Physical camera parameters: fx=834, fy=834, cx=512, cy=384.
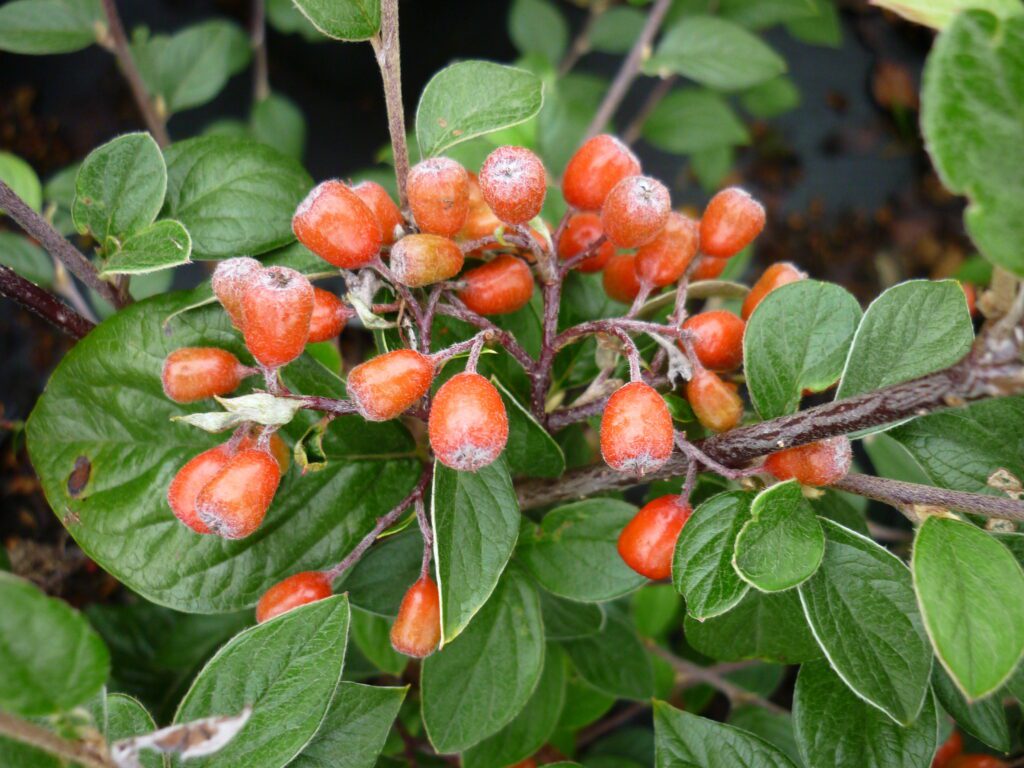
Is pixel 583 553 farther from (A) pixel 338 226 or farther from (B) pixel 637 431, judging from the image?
(A) pixel 338 226

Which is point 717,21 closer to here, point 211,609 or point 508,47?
point 508,47

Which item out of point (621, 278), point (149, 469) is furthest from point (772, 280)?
point (149, 469)

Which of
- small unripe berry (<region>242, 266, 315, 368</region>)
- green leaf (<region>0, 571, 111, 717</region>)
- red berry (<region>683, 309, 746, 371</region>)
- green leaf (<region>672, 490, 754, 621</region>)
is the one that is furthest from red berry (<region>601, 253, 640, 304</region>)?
green leaf (<region>0, 571, 111, 717</region>)

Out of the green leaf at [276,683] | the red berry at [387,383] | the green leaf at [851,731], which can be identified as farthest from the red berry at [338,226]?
the green leaf at [851,731]

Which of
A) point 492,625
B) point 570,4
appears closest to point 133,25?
point 570,4

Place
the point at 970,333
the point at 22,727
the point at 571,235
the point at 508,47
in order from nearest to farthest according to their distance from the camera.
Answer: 1. the point at 22,727
2. the point at 970,333
3. the point at 571,235
4. the point at 508,47
